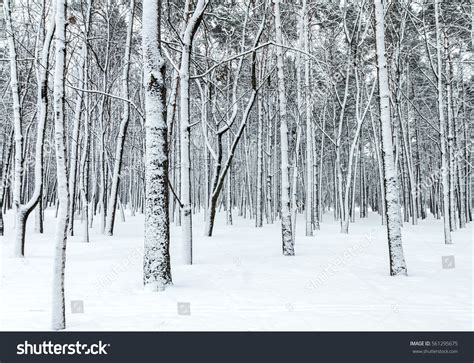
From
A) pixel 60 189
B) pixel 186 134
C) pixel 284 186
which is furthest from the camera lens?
pixel 284 186

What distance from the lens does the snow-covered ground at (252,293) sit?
3.68 m

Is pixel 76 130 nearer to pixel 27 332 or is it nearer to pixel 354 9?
pixel 27 332

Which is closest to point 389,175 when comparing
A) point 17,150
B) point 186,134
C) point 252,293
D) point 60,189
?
point 252,293

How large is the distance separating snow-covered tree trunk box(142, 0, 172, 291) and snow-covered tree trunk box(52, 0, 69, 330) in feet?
4.38

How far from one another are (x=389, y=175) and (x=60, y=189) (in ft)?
16.5

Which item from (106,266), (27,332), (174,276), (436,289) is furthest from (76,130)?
(436,289)

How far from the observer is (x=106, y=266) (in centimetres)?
704

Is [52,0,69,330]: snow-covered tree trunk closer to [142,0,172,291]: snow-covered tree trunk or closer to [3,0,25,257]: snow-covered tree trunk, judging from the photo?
[142,0,172,291]: snow-covered tree trunk

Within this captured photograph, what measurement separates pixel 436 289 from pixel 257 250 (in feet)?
15.3

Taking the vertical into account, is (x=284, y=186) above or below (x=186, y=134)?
below

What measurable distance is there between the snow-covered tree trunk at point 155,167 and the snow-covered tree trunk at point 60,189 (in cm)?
134

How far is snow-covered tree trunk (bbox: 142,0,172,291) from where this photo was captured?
520 cm

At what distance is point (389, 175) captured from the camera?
20.2 feet

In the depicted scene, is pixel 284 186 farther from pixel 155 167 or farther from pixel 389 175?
pixel 155 167
